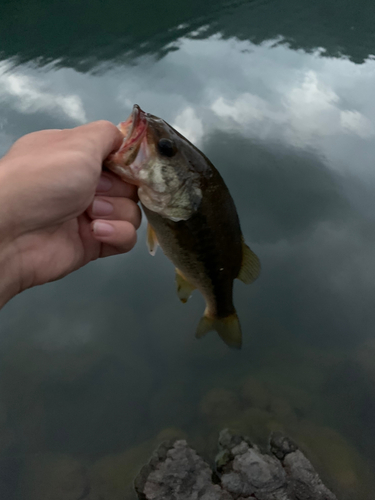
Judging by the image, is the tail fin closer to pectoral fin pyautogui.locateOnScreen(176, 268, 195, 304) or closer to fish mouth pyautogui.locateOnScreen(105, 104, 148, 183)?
pectoral fin pyautogui.locateOnScreen(176, 268, 195, 304)

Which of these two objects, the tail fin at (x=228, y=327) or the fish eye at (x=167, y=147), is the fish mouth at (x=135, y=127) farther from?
the tail fin at (x=228, y=327)

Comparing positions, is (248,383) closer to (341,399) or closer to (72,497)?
(341,399)

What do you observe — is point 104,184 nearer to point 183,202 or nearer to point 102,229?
point 102,229

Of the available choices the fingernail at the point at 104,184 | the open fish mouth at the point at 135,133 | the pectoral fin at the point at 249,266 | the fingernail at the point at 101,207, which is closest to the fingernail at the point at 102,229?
the fingernail at the point at 101,207

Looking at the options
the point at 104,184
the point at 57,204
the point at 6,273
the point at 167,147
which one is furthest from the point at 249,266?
the point at 6,273

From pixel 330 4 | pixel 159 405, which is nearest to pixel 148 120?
pixel 159 405

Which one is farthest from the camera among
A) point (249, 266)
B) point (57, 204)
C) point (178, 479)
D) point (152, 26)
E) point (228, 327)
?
point (152, 26)

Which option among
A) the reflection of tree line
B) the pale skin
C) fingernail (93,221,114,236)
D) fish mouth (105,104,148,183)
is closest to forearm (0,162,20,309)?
the pale skin
